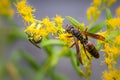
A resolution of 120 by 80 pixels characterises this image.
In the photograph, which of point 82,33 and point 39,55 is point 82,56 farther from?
point 39,55

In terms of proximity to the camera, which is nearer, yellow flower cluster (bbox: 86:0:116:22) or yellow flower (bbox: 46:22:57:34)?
yellow flower (bbox: 46:22:57:34)

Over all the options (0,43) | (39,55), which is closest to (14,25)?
(0,43)

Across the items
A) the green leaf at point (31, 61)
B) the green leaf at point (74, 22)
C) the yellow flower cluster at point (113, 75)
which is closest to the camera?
the yellow flower cluster at point (113, 75)

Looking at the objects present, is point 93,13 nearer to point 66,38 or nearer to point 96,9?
point 96,9

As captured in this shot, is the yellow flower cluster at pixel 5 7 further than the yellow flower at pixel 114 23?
Yes

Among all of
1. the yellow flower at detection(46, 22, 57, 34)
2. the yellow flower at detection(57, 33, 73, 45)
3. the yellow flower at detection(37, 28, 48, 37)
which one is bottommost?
the yellow flower at detection(57, 33, 73, 45)

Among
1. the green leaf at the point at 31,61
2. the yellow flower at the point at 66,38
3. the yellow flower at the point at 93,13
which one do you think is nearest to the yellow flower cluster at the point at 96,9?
the yellow flower at the point at 93,13

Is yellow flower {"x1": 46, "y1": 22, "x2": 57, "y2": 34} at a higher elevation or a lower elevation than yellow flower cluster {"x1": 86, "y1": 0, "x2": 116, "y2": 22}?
lower

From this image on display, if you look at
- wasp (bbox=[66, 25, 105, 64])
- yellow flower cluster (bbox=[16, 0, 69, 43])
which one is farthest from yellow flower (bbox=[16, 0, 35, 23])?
wasp (bbox=[66, 25, 105, 64])

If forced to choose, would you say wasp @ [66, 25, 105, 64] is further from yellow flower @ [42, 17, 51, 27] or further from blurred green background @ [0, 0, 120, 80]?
blurred green background @ [0, 0, 120, 80]

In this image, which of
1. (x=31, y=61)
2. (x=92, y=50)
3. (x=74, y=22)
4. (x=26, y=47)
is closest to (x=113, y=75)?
(x=92, y=50)

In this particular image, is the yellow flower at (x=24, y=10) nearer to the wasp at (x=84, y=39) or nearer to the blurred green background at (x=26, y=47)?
the wasp at (x=84, y=39)
